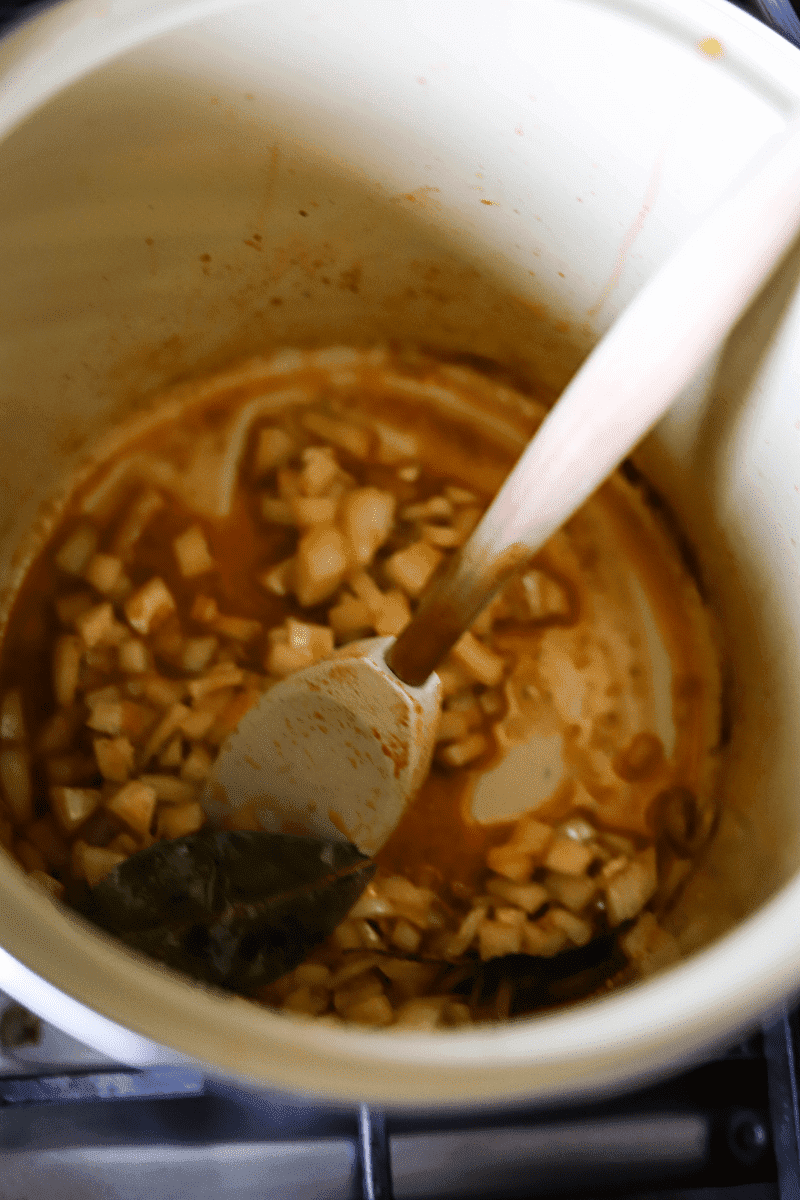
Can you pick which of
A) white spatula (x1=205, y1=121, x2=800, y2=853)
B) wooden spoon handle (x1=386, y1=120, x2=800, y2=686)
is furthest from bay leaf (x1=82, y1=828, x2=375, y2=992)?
wooden spoon handle (x1=386, y1=120, x2=800, y2=686)

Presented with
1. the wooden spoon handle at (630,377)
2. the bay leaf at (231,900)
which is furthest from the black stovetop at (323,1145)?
the wooden spoon handle at (630,377)

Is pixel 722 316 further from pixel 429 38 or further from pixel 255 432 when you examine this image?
pixel 255 432

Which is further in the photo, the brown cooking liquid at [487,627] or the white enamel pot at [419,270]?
the brown cooking liquid at [487,627]

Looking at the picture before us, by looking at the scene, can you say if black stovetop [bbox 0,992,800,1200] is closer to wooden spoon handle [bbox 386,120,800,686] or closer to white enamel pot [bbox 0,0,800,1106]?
white enamel pot [bbox 0,0,800,1106]

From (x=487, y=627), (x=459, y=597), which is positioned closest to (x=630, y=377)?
(x=459, y=597)

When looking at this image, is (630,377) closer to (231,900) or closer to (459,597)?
(459,597)

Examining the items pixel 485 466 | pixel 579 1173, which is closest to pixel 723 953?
pixel 579 1173

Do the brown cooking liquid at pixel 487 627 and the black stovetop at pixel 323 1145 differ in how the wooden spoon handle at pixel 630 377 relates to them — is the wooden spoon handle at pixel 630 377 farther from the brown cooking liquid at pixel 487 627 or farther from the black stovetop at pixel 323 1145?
the black stovetop at pixel 323 1145
